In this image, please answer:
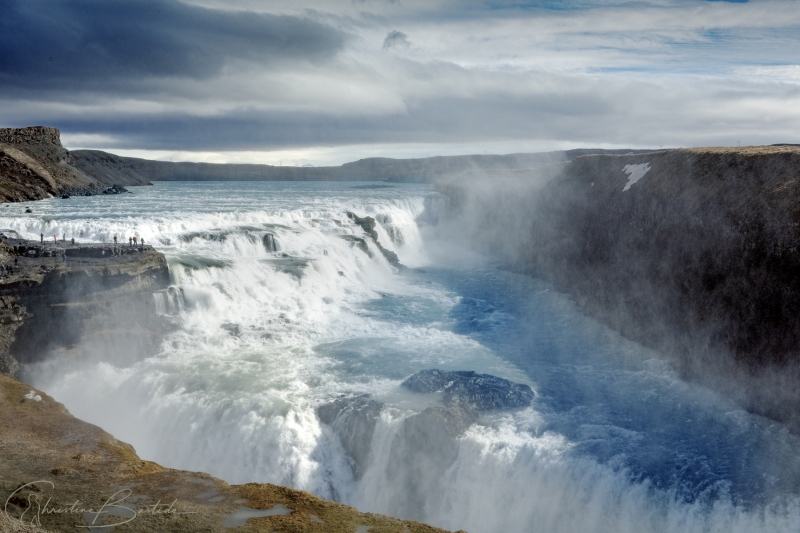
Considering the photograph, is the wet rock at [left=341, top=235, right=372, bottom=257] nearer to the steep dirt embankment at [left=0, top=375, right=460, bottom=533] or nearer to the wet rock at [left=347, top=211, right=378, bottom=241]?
the wet rock at [left=347, top=211, right=378, bottom=241]

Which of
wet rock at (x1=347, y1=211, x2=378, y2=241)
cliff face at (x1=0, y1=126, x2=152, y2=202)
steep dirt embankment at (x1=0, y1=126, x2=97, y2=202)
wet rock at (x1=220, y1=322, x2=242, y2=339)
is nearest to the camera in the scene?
wet rock at (x1=220, y1=322, x2=242, y2=339)

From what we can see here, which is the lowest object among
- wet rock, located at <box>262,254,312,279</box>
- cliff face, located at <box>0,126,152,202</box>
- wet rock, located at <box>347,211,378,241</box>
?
wet rock, located at <box>262,254,312,279</box>

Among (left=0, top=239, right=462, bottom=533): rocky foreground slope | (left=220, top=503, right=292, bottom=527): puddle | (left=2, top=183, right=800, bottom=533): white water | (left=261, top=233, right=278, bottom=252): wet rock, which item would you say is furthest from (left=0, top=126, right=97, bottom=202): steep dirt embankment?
(left=220, top=503, right=292, bottom=527): puddle

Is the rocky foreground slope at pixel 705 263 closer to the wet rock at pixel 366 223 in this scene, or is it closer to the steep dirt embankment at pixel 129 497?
the wet rock at pixel 366 223

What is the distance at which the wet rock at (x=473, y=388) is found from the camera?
17484 mm

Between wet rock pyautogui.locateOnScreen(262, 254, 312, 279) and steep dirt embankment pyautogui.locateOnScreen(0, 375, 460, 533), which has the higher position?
wet rock pyautogui.locateOnScreen(262, 254, 312, 279)

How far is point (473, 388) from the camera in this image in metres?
18.2

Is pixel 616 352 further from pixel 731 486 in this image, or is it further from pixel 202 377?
pixel 202 377

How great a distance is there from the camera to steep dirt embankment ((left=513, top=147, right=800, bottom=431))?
728 inches

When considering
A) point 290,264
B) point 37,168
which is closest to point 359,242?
point 290,264

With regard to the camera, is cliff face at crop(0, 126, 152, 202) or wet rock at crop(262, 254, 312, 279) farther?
cliff face at crop(0, 126, 152, 202)

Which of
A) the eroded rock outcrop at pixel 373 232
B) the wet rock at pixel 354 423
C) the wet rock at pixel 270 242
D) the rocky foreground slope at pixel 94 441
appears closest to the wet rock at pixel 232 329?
the rocky foreground slope at pixel 94 441

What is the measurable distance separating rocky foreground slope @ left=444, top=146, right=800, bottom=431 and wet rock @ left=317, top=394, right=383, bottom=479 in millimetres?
11483

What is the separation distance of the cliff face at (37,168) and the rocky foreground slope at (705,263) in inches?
2108
